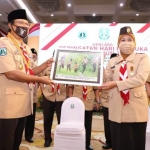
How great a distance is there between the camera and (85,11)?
351 inches

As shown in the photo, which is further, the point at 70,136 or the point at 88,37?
the point at 88,37

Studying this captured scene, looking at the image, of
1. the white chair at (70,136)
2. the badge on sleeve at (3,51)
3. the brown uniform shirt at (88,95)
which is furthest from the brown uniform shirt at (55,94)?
the badge on sleeve at (3,51)

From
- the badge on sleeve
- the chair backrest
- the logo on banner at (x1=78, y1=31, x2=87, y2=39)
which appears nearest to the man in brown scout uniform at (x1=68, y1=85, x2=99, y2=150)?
the chair backrest

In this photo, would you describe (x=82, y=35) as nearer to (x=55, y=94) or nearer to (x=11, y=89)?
(x=55, y=94)

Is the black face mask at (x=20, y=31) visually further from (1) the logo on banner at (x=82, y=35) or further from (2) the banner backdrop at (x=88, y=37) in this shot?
(1) the logo on banner at (x=82, y=35)

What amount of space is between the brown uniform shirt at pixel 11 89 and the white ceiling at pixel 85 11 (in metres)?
6.21

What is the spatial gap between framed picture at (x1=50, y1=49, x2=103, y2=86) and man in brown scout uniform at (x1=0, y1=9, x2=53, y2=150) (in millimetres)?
153

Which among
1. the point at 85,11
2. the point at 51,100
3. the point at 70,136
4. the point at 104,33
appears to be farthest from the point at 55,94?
the point at 85,11

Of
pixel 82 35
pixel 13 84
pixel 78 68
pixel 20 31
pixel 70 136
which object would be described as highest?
pixel 82 35

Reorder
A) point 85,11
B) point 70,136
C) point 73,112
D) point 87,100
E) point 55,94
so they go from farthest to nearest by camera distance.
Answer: point 85,11
point 55,94
point 87,100
point 73,112
point 70,136

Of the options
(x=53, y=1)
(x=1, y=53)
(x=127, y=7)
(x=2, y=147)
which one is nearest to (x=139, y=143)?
(x=2, y=147)

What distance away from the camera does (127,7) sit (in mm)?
8672

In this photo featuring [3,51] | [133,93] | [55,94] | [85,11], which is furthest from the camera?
[85,11]

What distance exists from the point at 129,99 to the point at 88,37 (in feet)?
3.47
